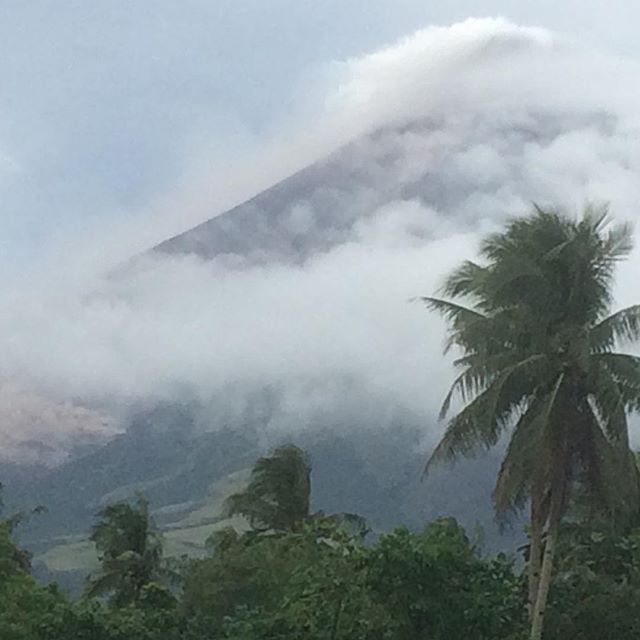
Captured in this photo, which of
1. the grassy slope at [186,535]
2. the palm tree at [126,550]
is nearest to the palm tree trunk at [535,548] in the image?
the palm tree at [126,550]

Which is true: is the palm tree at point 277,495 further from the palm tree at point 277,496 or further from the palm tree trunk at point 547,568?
the palm tree trunk at point 547,568

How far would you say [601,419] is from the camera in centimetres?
1967

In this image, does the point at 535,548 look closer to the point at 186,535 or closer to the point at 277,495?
the point at 277,495

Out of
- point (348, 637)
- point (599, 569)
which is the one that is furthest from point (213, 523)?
point (348, 637)

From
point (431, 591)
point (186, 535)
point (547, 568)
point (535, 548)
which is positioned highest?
point (186, 535)

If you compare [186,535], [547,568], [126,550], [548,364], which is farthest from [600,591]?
A: [186,535]

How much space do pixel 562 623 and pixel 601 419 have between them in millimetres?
4149

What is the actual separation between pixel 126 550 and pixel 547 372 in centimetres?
1861

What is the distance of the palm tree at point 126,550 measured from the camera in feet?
109

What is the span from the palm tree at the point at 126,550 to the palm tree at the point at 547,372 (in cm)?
1564

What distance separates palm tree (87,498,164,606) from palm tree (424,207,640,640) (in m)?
15.6

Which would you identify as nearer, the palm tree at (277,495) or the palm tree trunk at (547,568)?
the palm tree trunk at (547,568)

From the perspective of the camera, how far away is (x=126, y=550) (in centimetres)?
3462

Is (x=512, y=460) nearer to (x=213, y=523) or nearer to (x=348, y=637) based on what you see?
(x=348, y=637)
